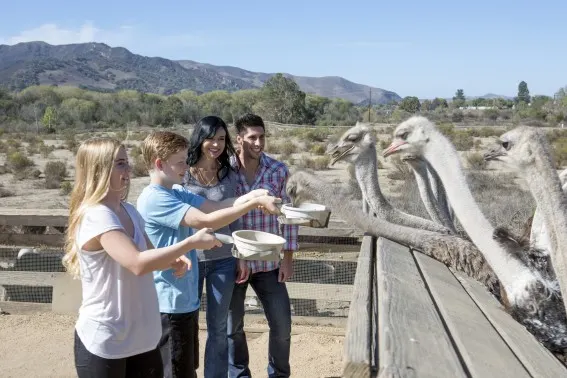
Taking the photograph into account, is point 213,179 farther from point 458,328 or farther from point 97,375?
point 458,328

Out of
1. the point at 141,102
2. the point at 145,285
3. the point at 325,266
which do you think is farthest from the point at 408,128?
the point at 141,102

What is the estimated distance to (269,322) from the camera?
347cm

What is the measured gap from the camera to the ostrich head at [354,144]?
5.30 m

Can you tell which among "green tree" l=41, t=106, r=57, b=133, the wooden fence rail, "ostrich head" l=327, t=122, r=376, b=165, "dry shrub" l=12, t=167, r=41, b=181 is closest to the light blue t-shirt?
the wooden fence rail

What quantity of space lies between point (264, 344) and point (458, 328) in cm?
314

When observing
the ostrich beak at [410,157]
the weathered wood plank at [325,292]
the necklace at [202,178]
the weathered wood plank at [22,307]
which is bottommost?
the weathered wood plank at [22,307]

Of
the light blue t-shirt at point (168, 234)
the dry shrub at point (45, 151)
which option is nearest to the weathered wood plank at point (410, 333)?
the light blue t-shirt at point (168, 234)

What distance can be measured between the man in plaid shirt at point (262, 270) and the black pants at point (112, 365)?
106 cm

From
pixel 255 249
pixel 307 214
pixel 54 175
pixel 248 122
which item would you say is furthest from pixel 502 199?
pixel 54 175

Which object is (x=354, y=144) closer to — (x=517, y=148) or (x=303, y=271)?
(x=303, y=271)

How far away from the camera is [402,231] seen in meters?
3.25

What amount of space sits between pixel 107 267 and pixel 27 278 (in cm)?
346

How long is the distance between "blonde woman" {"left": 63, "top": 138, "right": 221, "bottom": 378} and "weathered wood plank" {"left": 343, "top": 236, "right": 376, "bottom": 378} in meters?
0.50

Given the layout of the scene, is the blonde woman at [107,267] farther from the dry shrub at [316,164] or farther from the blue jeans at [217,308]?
the dry shrub at [316,164]
